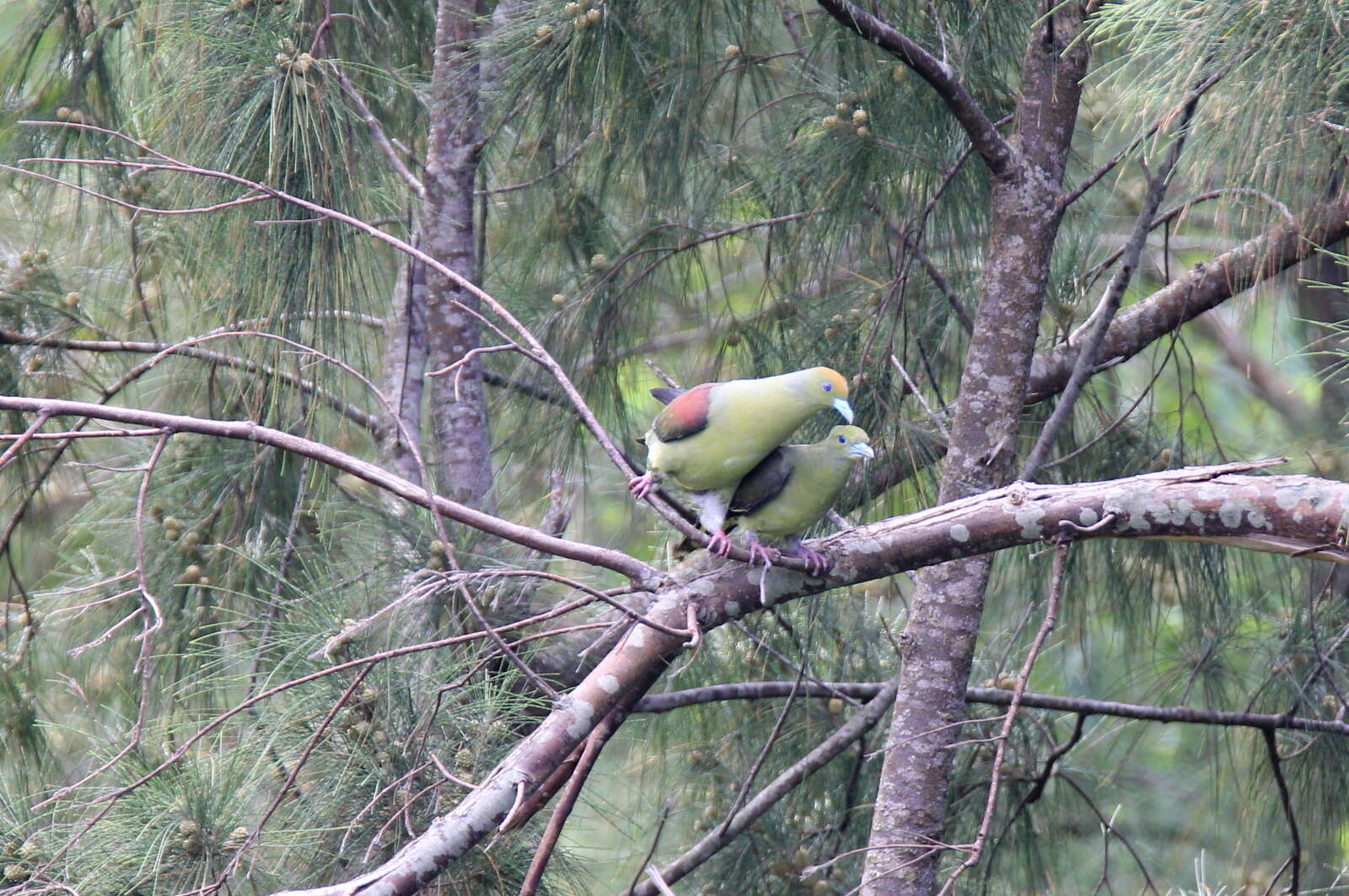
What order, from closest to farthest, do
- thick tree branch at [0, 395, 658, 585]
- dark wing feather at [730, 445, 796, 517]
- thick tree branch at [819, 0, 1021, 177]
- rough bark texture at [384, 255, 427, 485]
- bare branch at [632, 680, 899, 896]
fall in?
1. thick tree branch at [0, 395, 658, 585]
2. thick tree branch at [819, 0, 1021, 177]
3. dark wing feather at [730, 445, 796, 517]
4. bare branch at [632, 680, 899, 896]
5. rough bark texture at [384, 255, 427, 485]

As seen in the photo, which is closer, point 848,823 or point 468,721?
point 468,721

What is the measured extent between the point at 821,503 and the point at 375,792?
846 millimetres

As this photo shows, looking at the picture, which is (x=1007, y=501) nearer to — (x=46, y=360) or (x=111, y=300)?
(x=46, y=360)

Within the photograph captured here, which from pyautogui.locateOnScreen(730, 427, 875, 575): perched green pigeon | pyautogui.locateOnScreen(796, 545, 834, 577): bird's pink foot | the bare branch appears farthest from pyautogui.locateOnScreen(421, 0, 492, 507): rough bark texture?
pyautogui.locateOnScreen(796, 545, 834, 577): bird's pink foot

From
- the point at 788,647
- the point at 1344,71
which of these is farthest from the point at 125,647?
the point at 1344,71

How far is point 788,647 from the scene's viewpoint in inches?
118

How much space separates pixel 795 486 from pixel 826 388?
17 cm

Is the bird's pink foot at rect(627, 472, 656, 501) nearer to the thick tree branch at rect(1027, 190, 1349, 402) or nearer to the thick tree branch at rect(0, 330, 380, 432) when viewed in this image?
the thick tree branch at rect(0, 330, 380, 432)

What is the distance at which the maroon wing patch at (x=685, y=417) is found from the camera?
6.39 ft

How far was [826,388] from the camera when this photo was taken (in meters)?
1.95

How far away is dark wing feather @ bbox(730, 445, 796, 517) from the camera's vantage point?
6.48 ft

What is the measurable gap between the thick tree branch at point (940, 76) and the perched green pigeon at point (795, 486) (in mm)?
604

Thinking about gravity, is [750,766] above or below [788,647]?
below

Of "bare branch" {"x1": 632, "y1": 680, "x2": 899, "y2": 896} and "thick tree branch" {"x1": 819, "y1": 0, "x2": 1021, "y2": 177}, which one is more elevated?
"thick tree branch" {"x1": 819, "y1": 0, "x2": 1021, "y2": 177}
